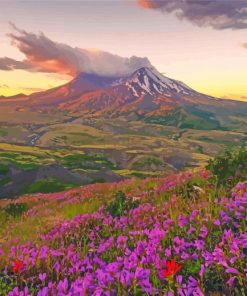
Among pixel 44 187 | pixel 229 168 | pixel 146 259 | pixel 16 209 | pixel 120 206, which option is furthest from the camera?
pixel 44 187

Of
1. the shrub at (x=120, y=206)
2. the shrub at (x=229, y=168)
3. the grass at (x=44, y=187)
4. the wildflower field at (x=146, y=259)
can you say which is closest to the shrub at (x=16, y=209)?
the shrub at (x=120, y=206)

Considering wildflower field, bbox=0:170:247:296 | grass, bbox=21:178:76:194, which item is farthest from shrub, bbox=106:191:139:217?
grass, bbox=21:178:76:194

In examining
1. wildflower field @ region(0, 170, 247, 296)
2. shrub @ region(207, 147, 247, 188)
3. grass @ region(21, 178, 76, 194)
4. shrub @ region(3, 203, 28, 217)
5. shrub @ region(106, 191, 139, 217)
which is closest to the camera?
wildflower field @ region(0, 170, 247, 296)

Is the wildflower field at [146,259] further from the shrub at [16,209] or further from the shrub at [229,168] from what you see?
the shrub at [16,209]

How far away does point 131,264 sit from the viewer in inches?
180

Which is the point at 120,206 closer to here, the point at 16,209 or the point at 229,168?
the point at 229,168

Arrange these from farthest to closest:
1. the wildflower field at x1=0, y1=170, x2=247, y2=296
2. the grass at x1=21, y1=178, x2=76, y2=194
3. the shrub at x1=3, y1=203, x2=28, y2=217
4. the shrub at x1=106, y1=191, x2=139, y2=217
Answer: the grass at x1=21, y1=178, x2=76, y2=194 → the shrub at x1=3, y1=203, x2=28, y2=217 → the shrub at x1=106, y1=191, x2=139, y2=217 → the wildflower field at x1=0, y1=170, x2=247, y2=296

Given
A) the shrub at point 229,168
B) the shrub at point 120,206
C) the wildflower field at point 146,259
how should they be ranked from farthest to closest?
the shrub at point 229,168 → the shrub at point 120,206 → the wildflower field at point 146,259

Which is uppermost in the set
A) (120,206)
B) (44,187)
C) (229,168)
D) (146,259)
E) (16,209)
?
(146,259)

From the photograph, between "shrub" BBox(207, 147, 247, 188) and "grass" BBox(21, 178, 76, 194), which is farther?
"grass" BBox(21, 178, 76, 194)

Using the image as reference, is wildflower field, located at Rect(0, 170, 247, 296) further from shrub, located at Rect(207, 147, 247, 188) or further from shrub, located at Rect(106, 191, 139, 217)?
shrub, located at Rect(207, 147, 247, 188)

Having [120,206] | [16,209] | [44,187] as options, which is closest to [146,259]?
[120,206]

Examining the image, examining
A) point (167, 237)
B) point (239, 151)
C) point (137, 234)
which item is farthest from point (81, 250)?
point (239, 151)

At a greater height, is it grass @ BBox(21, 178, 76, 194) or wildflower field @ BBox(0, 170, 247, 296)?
wildflower field @ BBox(0, 170, 247, 296)
